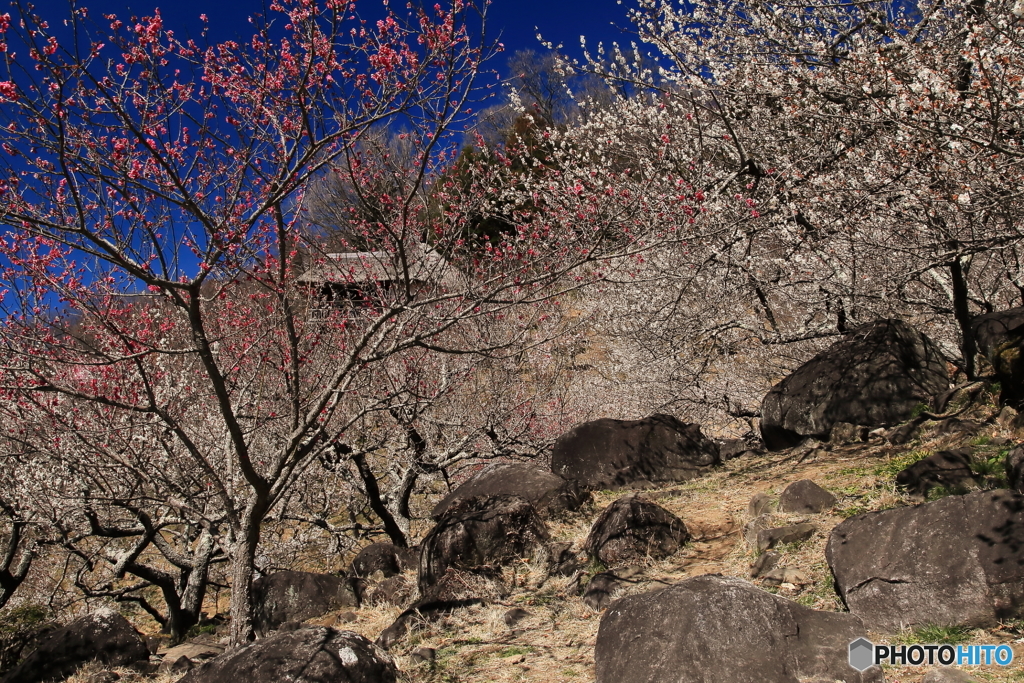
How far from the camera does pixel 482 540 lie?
21.8 feet

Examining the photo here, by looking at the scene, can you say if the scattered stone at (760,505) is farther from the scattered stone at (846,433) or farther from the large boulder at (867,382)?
the large boulder at (867,382)

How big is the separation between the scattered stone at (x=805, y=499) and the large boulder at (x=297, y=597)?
463 cm

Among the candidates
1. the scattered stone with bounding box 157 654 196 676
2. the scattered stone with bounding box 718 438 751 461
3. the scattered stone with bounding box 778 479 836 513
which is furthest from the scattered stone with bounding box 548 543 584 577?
the scattered stone with bounding box 718 438 751 461

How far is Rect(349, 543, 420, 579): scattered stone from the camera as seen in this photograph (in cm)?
791

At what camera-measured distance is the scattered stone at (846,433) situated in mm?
7863

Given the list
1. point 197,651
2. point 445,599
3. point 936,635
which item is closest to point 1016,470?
point 936,635

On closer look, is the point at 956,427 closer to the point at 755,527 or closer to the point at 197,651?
the point at 755,527

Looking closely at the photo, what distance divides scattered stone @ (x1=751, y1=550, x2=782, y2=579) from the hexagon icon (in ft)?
4.78

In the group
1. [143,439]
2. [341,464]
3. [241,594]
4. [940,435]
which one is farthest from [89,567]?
[940,435]

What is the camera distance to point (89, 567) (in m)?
9.22

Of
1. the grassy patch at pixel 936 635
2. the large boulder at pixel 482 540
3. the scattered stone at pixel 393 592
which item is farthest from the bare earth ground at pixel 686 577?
the large boulder at pixel 482 540

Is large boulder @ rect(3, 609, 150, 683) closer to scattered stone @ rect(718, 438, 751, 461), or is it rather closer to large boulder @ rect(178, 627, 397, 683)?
large boulder @ rect(178, 627, 397, 683)

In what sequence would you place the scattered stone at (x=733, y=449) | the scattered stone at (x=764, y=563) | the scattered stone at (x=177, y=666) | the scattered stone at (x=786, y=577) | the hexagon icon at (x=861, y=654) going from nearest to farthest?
1. the hexagon icon at (x=861, y=654)
2. the scattered stone at (x=786, y=577)
3. the scattered stone at (x=764, y=563)
4. the scattered stone at (x=177, y=666)
5. the scattered stone at (x=733, y=449)

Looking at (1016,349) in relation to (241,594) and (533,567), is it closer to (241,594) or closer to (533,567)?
(533,567)
